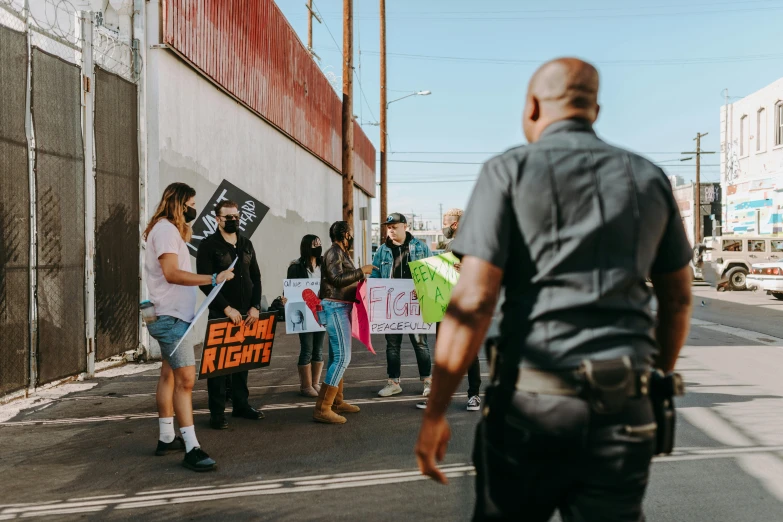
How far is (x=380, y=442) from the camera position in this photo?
5828 millimetres

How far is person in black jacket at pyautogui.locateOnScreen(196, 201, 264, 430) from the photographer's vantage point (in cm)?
616

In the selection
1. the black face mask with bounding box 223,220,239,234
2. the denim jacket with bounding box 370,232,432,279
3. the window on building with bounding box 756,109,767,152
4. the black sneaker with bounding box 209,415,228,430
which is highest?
the window on building with bounding box 756,109,767,152

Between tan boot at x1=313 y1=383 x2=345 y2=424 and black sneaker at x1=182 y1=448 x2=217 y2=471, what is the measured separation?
1.50 meters

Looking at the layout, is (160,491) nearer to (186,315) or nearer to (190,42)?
(186,315)

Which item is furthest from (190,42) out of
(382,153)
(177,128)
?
(382,153)

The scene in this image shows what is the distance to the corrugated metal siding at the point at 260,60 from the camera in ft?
38.9

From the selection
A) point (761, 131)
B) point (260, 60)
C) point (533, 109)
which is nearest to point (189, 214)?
point (533, 109)

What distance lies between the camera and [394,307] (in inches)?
301

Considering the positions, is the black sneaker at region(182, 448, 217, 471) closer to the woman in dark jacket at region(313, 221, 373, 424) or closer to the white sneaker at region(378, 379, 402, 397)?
the woman in dark jacket at region(313, 221, 373, 424)

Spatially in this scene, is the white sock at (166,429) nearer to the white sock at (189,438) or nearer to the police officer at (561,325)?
the white sock at (189,438)

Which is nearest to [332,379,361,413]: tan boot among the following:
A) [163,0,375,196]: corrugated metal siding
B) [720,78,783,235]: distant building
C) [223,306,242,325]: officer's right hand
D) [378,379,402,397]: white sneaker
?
[378,379,402,397]: white sneaker

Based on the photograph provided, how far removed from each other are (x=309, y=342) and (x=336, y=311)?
4.45ft

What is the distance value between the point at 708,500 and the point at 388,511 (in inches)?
73.5

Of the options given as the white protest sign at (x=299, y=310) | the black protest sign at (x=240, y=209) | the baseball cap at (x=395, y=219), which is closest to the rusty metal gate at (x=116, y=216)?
the black protest sign at (x=240, y=209)
